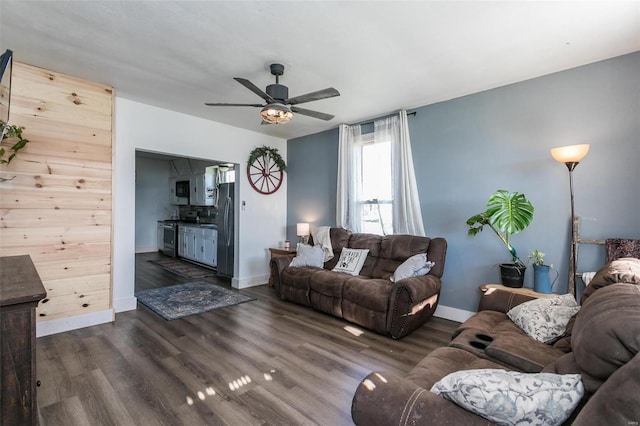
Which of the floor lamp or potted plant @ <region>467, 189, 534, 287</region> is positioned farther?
potted plant @ <region>467, 189, 534, 287</region>

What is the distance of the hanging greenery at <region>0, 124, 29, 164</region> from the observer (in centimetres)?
261

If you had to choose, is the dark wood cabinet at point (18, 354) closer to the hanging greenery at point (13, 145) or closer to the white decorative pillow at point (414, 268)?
the hanging greenery at point (13, 145)

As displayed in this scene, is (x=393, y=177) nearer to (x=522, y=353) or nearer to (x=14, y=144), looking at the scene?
(x=522, y=353)

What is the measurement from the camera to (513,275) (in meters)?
2.91

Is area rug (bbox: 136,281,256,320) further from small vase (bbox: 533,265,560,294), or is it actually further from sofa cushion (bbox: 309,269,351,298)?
small vase (bbox: 533,265,560,294)

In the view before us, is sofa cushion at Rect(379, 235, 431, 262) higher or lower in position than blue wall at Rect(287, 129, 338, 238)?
lower

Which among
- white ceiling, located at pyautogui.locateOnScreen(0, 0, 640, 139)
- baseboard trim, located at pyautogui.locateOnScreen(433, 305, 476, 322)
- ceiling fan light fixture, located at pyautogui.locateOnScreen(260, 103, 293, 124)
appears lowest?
baseboard trim, located at pyautogui.locateOnScreen(433, 305, 476, 322)

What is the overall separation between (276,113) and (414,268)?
2204 mm

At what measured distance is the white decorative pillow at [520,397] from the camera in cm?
89

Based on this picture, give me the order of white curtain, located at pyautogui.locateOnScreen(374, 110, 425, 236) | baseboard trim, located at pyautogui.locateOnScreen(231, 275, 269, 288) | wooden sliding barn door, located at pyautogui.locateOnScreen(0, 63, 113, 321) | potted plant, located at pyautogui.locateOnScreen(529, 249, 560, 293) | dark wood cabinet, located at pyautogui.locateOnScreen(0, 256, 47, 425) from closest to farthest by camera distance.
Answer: dark wood cabinet, located at pyautogui.locateOnScreen(0, 256, 47, 425), potted plant, located at pyautogui.locateOnScreen(529, 249, 560, 293), wooden sliding barn door, located at pyautogui.locateOnScreen(0, 63, 113, 321), white curtain, located at pyautogui.locateOnScreen(374, 110, 425, 236), baseboard trim, located at pyautogui.locateOnScreen(231, 275, 269, 288)

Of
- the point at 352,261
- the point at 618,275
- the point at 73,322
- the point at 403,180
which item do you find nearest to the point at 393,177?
the point at 403,180

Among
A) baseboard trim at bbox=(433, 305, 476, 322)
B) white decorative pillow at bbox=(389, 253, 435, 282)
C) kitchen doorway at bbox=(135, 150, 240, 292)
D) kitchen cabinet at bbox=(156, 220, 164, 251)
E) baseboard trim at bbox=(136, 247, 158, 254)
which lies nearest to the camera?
white decorative pillow at bbox=(389, 253, 435, 282)

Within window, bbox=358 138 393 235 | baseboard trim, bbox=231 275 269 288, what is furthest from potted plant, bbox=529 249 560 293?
baseboard trim, bbox=231 275 269 288

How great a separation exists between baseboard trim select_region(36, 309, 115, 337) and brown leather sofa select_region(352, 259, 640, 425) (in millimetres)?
3453
